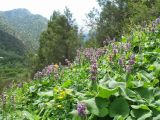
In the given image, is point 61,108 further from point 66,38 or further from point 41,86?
point 66,38

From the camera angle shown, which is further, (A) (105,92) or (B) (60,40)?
(B) (60,40)

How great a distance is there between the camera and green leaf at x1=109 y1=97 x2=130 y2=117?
4035 millimetres

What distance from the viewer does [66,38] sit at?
4191 centimetres

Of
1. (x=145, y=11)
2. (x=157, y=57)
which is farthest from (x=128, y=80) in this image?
(x=145, y=11)

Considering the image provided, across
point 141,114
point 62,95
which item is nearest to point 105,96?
point 141,114

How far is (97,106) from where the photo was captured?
4.10 m

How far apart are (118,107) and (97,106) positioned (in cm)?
24

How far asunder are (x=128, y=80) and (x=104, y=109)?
2.66 feet

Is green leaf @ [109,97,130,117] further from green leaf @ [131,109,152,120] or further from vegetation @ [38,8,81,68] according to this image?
vegetation @ [38,8,81,68]

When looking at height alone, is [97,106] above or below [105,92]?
below

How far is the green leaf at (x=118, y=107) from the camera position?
4.04 metres

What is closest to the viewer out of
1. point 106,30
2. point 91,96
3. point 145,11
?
point 91,96

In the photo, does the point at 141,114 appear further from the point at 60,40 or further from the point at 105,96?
the point at 60,40

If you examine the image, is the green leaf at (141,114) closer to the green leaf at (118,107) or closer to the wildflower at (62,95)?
the green leaf at (118,107)
